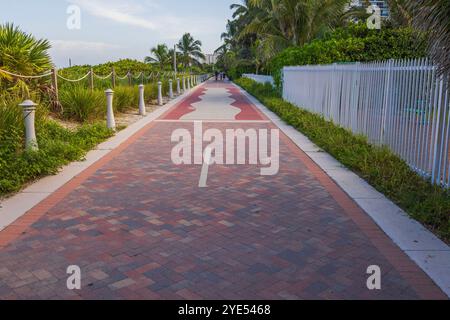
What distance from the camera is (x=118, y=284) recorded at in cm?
399

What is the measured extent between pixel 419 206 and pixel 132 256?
3.56 meters

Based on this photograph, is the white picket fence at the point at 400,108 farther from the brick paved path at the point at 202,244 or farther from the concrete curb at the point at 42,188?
the concrete curb at the point at 42,188

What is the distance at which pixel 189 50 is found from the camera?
95562 mm

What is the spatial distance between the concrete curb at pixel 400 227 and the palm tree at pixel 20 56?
7904 millimetres

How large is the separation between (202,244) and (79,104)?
10.1 meters

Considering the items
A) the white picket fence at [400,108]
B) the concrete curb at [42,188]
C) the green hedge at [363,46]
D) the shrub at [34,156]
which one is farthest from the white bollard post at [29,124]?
the green hedge at [363,46]

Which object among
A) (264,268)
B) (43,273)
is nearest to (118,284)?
(43,273)

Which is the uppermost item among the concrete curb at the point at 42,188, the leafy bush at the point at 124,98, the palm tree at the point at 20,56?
the palm tree at the point at 20,56

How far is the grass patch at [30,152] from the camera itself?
7.06 metres

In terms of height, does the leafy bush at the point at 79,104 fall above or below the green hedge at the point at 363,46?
below

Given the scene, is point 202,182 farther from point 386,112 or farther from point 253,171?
point 386,112

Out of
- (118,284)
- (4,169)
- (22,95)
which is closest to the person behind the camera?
(118,284)

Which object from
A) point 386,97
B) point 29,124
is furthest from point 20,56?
point 386,97

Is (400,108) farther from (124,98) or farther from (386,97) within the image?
(124,98)
